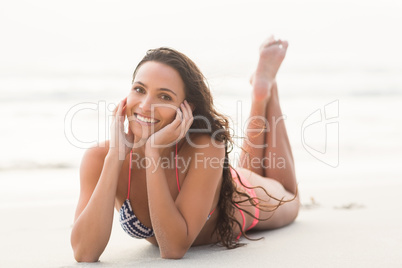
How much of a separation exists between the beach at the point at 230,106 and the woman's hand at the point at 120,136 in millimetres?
685

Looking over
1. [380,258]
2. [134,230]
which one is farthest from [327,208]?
[134,230]

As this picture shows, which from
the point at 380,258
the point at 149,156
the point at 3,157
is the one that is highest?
the point at 149,156

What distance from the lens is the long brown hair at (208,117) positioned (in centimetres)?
323

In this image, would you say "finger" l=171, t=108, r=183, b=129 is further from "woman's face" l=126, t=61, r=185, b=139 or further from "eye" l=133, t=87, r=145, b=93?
"eye" l=133, t=87, r=145, b=93

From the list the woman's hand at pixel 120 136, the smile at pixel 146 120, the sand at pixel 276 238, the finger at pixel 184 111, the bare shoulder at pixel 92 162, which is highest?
the finger at pixel 184 111

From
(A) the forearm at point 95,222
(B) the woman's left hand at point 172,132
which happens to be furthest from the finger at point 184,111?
(A) the forearm at point 95,222

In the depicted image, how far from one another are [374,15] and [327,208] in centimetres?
1758

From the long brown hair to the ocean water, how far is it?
248 inches

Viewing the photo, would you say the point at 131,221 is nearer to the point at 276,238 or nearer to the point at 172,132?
the point at 172,132

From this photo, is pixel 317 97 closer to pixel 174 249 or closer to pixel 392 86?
pixel 392 86

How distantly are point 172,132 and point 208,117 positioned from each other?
1.38 feet

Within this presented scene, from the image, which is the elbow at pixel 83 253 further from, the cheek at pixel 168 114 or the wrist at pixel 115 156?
the cheek at pixel 168 114

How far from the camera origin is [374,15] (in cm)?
2075

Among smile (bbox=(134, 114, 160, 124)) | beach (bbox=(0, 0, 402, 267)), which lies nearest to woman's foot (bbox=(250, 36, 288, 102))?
beach (bbox=(0, 0, 402, 267))
